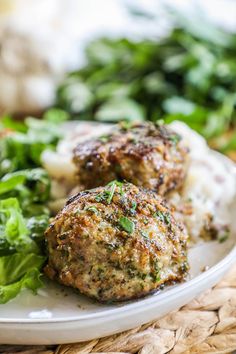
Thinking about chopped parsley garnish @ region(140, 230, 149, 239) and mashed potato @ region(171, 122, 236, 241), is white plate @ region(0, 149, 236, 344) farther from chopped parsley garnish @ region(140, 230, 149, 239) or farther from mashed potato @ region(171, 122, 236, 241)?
mashed potato @ region(171, 122, 236, 241)

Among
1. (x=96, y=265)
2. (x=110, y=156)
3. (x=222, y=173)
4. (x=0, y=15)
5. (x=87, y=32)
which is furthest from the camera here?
(x=87, y=32)

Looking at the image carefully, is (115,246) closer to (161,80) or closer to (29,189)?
(29,189)

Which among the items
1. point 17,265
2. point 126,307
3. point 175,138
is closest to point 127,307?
point 126,307

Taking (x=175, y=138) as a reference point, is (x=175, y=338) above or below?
below

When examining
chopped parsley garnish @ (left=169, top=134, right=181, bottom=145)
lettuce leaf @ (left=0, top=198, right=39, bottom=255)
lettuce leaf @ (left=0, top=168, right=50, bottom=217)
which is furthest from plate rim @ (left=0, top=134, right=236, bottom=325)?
lettuce leaf @ (left=0, top=168, right=50, bottom=217)

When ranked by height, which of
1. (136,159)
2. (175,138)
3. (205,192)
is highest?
(175,138)

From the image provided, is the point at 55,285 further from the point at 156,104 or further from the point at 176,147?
the point at 156,104

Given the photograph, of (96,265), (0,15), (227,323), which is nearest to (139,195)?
(96,265)
